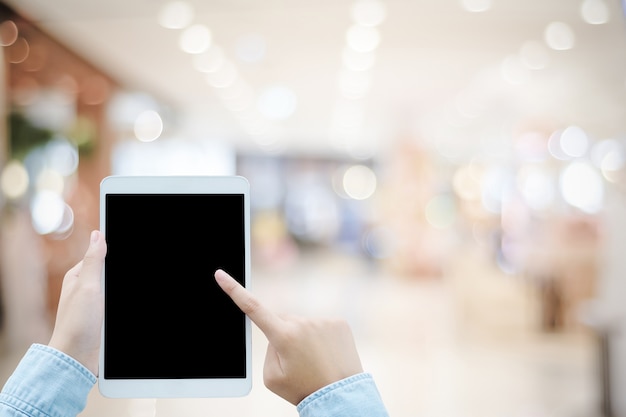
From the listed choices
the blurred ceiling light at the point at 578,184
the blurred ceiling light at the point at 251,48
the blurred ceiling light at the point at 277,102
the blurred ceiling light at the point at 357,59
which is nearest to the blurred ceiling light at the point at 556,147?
the blurred ceiling light at the point at 578,184

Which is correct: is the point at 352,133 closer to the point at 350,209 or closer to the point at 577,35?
the point at 350,209

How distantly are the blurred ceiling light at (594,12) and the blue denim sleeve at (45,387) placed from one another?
375 centimetres

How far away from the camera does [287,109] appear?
8.54 meters

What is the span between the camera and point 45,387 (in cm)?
65

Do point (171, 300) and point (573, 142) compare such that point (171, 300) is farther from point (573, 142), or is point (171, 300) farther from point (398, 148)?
point (398, 148)

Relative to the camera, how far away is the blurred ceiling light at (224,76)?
18.2ft

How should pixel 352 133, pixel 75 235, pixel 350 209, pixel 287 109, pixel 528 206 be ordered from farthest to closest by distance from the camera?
pixel 350 209 → pixel 352 133 → pixel 287 109 → pixel 528 206 → pixel 75 235

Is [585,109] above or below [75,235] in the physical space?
above

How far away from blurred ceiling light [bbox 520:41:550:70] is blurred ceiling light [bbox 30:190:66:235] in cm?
428

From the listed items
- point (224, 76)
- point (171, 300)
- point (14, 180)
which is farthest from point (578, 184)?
point (171, 300)

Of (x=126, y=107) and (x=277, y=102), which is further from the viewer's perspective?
(x=277, y=102)

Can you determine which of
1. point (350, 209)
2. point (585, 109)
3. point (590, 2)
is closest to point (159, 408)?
point (590, 2)

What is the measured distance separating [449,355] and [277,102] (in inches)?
202

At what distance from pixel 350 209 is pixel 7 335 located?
13.1 meters
